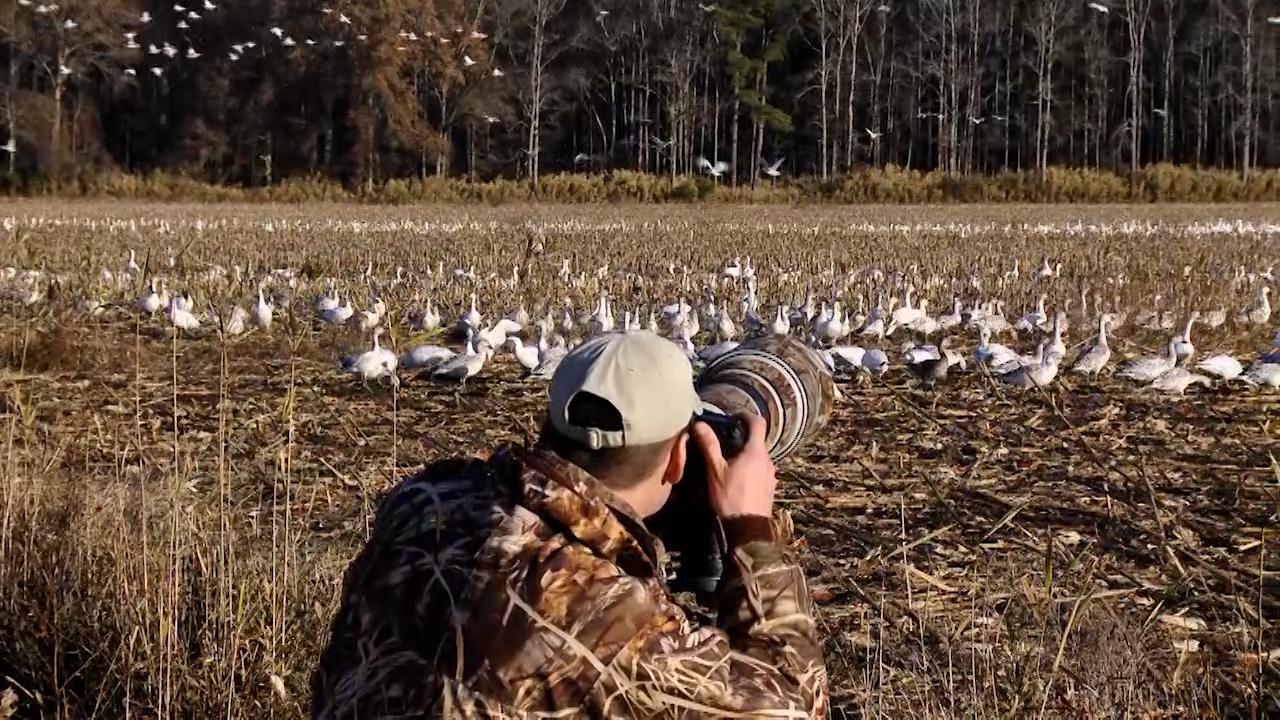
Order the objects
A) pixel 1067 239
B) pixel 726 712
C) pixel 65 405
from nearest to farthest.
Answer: pixel 726 712, pixel 65 405, pixel 1067 239

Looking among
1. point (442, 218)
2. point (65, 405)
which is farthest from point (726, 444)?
point (442, 218)

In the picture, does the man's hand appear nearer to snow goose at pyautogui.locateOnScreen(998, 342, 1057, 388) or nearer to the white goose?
snow goose at pyautogui.locateOnScreen(998, 342, 1057, 388)

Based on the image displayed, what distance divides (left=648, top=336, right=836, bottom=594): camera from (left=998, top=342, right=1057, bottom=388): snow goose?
5.38m

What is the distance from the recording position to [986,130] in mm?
56719

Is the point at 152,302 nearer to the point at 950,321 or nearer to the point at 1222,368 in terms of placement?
the point at 950,321

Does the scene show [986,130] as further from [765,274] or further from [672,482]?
[672,482]

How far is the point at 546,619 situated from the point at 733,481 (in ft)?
1.14

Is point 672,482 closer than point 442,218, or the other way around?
point 672,482

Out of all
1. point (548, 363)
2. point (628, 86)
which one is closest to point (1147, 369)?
point (548, 363)

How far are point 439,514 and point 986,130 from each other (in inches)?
2260

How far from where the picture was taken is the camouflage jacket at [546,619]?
1717mm

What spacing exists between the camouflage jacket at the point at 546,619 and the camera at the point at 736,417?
123 millimetres

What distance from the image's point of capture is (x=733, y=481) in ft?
6.26

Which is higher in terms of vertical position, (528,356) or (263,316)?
(263,316)
